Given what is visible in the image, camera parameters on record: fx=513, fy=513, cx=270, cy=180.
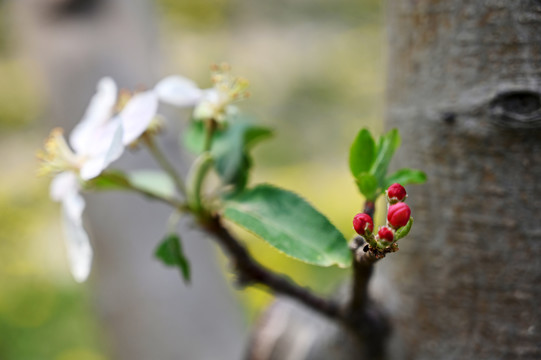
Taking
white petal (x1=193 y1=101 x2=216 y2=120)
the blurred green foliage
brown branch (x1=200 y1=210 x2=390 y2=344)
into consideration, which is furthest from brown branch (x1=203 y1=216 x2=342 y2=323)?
the blurred green foliage

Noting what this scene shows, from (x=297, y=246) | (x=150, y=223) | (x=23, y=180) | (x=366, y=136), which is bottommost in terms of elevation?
(x=23, y=180)

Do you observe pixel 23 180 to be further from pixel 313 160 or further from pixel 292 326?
pixel 292 326

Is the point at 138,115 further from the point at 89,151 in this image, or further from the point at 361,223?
the point at 361,223

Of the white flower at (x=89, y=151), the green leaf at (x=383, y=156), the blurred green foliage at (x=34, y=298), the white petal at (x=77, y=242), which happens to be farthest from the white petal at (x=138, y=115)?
the blurred green foliage at (x=34, y=298)

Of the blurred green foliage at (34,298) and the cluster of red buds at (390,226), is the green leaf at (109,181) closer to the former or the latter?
the cluster of red buds at (390,226)

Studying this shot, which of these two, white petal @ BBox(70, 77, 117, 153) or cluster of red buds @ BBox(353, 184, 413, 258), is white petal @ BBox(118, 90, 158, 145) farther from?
cluster of red buds @ BBox(353, 184, 413, 258)

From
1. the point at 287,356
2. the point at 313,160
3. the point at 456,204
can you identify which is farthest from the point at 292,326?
the point at 313,160

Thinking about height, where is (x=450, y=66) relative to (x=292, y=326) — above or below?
above
